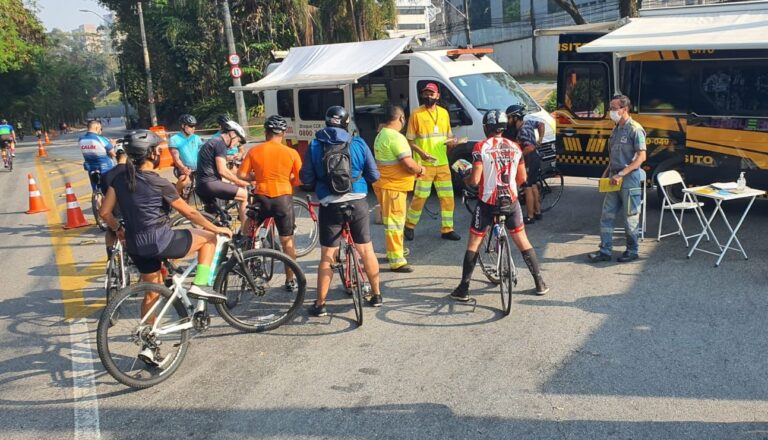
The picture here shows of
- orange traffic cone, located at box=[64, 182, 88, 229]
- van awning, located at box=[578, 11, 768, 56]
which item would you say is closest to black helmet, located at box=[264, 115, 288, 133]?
van awning, located at box=[578, 11, 768, 56]

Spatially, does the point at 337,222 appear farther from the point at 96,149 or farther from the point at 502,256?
the point at 96,149

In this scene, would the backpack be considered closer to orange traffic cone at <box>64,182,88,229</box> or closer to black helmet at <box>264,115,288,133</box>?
black helmet at <box>264,115,288,133</box>

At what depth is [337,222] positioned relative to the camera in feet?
18.4

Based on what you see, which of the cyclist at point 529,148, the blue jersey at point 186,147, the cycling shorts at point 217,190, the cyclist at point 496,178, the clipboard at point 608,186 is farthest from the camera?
the blue jersey at point 186,147

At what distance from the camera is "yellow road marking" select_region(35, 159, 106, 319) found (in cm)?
651

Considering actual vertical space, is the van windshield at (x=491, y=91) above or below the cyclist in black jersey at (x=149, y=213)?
above

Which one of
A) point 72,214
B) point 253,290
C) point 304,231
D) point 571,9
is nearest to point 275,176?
point 253,290

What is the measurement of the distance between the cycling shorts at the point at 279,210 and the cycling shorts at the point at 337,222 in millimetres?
835

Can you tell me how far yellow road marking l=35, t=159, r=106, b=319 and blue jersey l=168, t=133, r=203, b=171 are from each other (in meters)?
1.93

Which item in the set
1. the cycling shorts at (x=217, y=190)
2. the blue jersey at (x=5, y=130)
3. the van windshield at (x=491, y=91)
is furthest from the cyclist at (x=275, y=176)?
the blue jersey at (x=5, y=130)

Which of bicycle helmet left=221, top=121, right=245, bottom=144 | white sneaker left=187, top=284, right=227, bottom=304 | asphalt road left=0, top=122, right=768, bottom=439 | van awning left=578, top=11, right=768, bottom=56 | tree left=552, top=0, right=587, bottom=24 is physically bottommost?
asphalt road left=0, top=122, right=768, bottom=439

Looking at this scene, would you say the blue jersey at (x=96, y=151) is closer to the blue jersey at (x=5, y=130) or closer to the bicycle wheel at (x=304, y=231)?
the bicycle wheel at (x=304, y=231)

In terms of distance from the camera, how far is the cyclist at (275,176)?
6.29 m

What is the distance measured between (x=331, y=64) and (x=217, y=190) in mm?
5802
